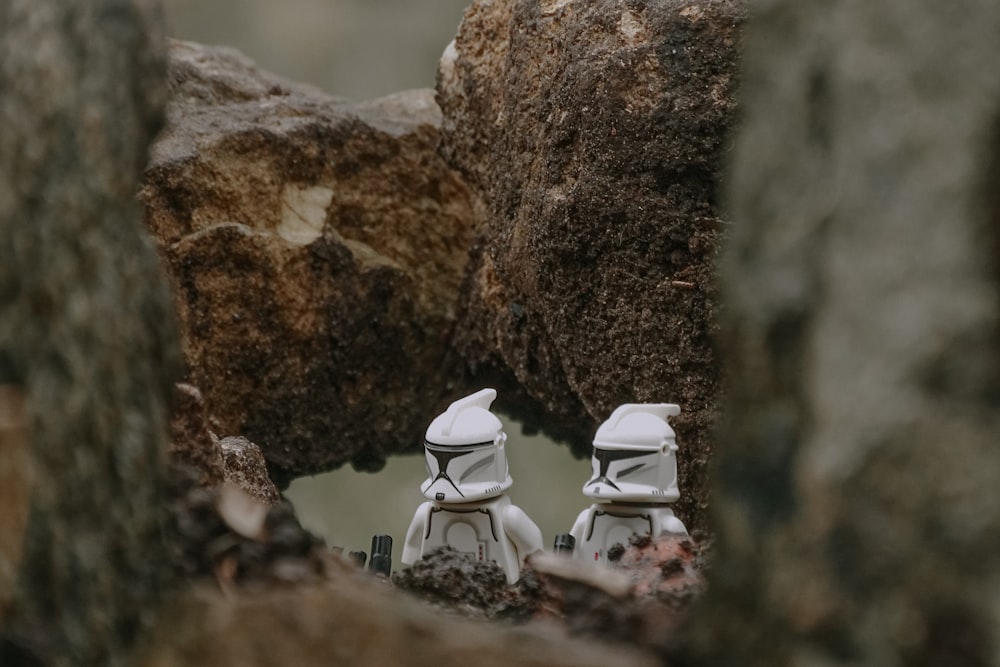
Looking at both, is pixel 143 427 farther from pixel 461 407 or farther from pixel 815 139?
pixel 461 407

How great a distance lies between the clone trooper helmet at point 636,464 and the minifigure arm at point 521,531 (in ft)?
0.97

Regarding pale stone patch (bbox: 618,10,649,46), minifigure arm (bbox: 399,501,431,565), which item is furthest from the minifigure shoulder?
pale stone patch (bbox: 618,10,649,46)

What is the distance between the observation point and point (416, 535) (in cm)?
376

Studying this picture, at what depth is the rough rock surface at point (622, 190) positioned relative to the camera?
407cm

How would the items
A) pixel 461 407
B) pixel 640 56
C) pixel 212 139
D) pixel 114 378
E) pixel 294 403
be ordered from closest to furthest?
pixel 114 378 → pixel 461 407 → pixel 640 56 → pixel 212 139 → pixel 294 403

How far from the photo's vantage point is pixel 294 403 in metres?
5.89

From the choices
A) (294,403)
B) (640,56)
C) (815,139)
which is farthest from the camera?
(294,403)

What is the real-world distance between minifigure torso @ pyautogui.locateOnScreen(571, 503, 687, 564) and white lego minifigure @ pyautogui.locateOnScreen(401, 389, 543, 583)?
7.4 inches

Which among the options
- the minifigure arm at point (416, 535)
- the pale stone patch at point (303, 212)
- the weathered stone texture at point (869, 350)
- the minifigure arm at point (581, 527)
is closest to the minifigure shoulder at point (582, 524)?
the minifigure arm at point (581, 527)

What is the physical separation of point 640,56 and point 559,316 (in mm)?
A: 1043

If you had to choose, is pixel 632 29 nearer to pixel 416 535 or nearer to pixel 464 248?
pixel 416 535

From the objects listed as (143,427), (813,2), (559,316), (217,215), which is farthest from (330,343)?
(813,2)

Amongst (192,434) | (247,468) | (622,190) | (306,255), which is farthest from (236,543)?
(306,255)

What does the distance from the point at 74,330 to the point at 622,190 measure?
9.54ft
